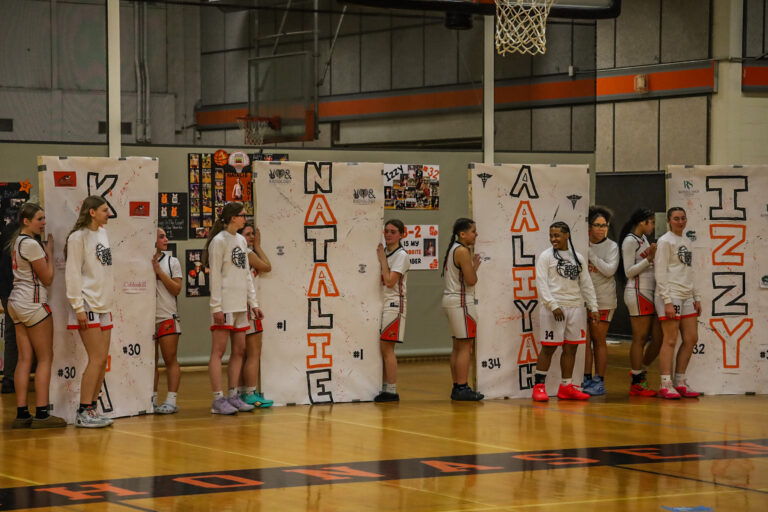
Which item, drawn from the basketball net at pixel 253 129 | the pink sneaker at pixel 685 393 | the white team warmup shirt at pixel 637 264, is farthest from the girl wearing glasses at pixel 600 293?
the basketball net at pixel 253 129

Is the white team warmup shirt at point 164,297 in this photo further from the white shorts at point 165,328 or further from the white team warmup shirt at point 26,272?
the white team warmup shirt at point 26,272

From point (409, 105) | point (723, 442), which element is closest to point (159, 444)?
point (723, 442)

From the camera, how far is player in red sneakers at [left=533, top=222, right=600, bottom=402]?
445 inches

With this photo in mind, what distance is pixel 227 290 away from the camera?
10352mm

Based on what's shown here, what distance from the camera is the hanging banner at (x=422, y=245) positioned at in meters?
15.4

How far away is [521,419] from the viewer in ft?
33.2

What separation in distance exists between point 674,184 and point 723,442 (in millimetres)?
3848

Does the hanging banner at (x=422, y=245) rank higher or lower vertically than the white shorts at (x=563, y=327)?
higher

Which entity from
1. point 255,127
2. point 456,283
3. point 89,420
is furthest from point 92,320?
point 255,127

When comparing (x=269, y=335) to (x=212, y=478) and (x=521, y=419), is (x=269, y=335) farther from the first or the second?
(x=212, y=478)

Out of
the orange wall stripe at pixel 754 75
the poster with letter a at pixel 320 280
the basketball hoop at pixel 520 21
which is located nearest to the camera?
the poster with letter a at pixel 320 280

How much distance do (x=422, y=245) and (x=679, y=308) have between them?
4663 millimetres

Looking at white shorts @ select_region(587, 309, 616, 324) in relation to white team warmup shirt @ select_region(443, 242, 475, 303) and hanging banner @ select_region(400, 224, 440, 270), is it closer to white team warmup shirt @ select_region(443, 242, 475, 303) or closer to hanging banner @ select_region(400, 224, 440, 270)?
white team warmup shirt @ select_region(443, 242, 475, 303)

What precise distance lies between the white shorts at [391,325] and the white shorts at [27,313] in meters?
3.37
